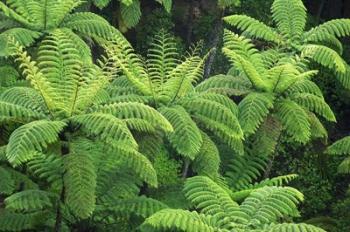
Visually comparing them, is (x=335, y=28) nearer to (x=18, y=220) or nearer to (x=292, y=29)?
(x=292, y=29)

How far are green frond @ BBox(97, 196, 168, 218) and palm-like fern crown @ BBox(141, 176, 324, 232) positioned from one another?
138mm

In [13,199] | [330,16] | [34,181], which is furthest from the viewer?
[330,16]

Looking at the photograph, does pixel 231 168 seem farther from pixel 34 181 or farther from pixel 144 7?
pixel 144 7

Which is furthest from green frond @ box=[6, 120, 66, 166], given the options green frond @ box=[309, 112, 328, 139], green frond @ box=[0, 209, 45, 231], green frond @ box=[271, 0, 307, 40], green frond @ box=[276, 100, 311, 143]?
green frond @ box=[271, 0, 307, 40]

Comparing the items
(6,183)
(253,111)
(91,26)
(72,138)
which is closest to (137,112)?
(72,138)

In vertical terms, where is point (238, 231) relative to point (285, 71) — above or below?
below

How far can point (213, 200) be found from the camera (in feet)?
16.5

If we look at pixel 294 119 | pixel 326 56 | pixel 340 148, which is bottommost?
pixel 340 148

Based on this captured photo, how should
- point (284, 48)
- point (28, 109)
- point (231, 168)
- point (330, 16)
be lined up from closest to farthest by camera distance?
point (28, 109) → point (231, 168) → point (284, 48) → point (330, 16)

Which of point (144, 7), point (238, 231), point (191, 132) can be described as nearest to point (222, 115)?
point (191, 132)

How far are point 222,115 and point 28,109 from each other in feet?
6.13

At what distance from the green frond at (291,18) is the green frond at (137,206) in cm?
334

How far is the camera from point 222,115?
5824mm

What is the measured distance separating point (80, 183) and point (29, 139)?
0.56 m
